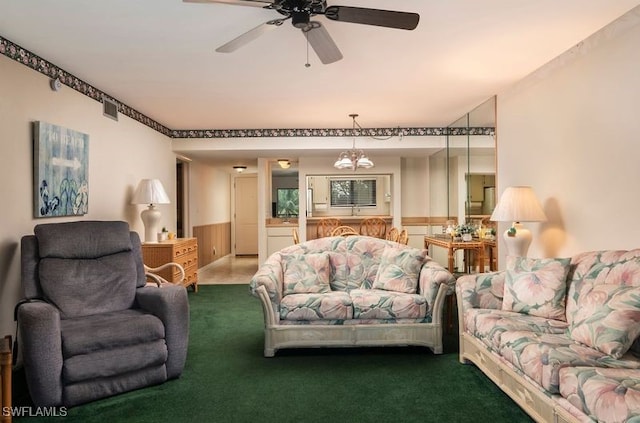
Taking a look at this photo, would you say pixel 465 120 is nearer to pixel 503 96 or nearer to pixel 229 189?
pixel 503 96

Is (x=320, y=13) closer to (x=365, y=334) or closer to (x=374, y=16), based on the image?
(x=374, y=16)

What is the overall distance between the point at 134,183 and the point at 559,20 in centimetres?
466

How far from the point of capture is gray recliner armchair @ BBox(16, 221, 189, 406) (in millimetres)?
2471

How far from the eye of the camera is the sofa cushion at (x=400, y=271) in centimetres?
372

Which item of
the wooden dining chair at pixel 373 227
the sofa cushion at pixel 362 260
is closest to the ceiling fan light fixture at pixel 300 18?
the sofa cushion at pixel 362 260

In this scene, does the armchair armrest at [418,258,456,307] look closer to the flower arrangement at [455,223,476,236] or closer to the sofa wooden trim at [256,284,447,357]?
the sofa wooden trim at [256,284,447,357]

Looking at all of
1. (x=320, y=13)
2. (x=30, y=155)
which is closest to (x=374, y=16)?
(x=320, y=13)

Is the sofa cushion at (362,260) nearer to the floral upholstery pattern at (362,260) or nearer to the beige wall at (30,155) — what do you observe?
the floral upholstery pattern at (362,260)

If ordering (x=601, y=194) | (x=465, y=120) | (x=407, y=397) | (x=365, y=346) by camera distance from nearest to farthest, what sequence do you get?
(x=407, y=397) → (x=601, y=194) → (x=365, y=346) → (x=465, y=120)

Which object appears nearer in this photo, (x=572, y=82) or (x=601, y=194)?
(x=601, y=194)

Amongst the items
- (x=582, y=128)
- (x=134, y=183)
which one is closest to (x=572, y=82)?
(x=582, y=128)

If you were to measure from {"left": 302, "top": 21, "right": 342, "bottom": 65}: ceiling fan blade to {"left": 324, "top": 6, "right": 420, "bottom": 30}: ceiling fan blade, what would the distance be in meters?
0.16

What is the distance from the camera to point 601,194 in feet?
9.94

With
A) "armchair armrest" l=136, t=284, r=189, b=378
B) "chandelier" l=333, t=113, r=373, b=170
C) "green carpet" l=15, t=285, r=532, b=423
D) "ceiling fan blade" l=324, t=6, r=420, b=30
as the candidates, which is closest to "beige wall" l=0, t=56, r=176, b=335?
"armchair armrest" l=136, t=284, r=189, b=378
